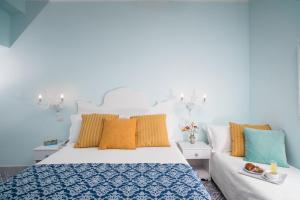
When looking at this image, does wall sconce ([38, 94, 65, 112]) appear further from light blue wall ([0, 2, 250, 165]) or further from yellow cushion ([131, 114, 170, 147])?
yellow cushion ([131, 114, 170, 147])

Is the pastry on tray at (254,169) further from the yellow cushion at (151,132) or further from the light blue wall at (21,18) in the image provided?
the light blue wall at (21,18)

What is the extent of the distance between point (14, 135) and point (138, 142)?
1.93 metres

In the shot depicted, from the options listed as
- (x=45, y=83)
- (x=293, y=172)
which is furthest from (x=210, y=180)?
(x=45, y=83)

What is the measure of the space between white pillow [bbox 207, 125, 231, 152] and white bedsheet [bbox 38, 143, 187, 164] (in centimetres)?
59

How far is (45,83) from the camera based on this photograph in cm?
323

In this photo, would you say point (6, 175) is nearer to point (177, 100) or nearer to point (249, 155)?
point (177, 100)

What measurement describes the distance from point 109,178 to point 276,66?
2348mm

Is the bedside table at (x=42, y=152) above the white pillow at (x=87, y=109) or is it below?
below

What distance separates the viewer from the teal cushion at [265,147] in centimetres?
230

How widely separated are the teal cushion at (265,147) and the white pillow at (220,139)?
1.02 ft

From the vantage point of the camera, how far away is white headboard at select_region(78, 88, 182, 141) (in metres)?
3.16

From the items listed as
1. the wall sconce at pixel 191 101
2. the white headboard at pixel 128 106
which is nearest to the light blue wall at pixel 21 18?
the white headboard at pixel 128 106

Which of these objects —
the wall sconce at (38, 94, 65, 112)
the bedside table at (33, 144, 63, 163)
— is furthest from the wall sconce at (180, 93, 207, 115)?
the bedside table at (33, 144, 63, 163)

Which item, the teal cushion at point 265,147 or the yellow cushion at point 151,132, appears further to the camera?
the yellow cushion at point 151,132
